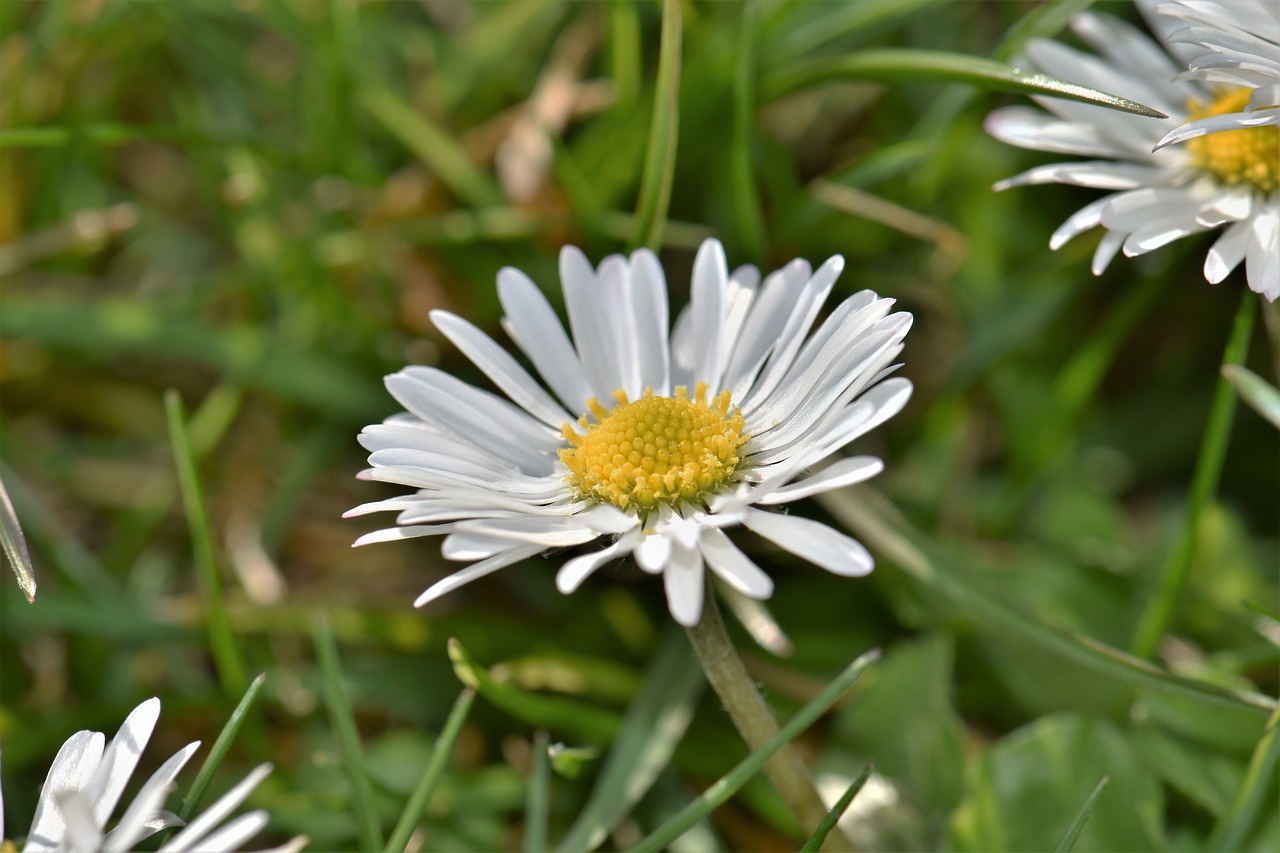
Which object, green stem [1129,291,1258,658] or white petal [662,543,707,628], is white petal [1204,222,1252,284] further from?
white petal [662,543,707,628]

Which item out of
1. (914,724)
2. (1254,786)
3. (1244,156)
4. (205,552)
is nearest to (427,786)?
(205,552)

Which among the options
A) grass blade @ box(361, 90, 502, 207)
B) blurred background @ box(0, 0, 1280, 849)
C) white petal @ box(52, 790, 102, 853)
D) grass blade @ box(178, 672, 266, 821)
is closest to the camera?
white petal @ box(52, 790, 102, 853)

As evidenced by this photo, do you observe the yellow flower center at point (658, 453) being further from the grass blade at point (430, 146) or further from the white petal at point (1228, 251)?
the grass blade at point (430, 146)

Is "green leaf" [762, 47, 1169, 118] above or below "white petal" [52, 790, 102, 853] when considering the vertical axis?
above

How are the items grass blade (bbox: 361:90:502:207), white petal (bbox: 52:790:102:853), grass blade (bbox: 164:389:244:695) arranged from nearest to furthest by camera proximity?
white petal (bbox: 52:790:102:853)
grass blade (bbox: 164:389:244:695)
grass blade (bbox: 361:90:502:207)

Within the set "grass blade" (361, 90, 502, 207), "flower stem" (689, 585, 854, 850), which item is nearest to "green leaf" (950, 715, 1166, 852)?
"flower stem" (689, 585, 854, 850)

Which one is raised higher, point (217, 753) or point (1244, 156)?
point (1244, 156)

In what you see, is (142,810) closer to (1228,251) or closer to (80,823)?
(80,823)
